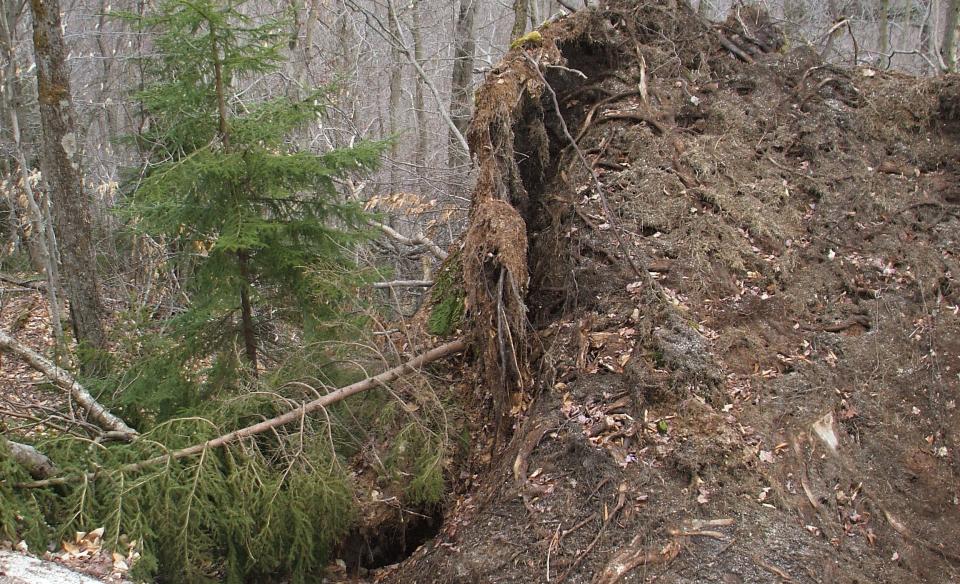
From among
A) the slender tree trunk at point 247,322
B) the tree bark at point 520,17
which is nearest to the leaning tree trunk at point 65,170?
the slender tree trunk at point 247,322

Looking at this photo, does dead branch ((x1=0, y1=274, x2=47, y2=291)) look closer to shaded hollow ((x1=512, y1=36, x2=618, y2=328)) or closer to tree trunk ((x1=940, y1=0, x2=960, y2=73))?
shaded hollow ((x1=512, y1=36, x2=618, y2=328))

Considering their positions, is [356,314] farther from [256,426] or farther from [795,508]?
[795,508]

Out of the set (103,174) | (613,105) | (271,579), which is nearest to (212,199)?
(271,579)

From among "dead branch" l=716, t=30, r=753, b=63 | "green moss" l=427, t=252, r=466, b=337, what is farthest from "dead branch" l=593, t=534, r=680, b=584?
"dead branch" l=716, t=30, r=753, b=63

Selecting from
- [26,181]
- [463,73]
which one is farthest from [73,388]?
[463,73]

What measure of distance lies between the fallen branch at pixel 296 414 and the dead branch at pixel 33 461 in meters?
0.11

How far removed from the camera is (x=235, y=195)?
544cm

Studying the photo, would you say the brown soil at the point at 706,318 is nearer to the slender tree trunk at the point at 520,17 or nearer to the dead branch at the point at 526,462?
the dead branch at the point at 526,462

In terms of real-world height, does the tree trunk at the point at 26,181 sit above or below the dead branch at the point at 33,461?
above

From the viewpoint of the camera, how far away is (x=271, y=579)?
17.1 feet

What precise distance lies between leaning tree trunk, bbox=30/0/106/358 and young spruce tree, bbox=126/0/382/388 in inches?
66.0

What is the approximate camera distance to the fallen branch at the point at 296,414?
441 cm

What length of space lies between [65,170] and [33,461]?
11.8ft

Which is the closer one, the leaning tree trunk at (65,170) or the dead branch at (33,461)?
the dead branch at (33,461)
